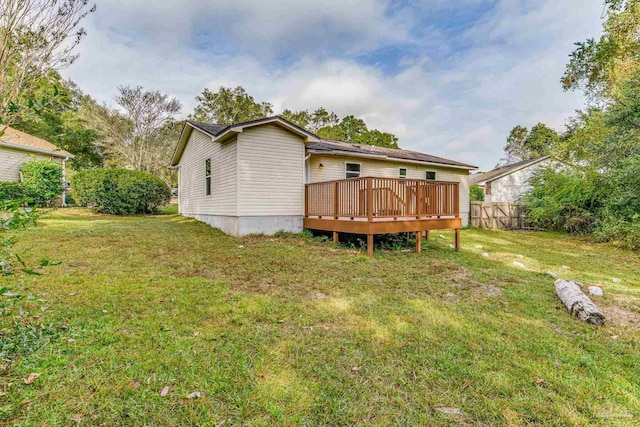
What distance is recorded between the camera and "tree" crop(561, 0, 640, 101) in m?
12.2

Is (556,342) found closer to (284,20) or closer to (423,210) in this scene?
(423,210)

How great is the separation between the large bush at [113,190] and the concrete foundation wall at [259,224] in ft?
22.7

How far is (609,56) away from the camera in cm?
1468

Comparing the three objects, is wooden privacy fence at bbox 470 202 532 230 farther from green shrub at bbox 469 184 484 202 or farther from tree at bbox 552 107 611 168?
green shrub at bbox 469 184 484 202

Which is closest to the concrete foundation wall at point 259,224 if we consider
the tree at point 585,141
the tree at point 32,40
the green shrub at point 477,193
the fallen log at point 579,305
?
the tree at point 32,40

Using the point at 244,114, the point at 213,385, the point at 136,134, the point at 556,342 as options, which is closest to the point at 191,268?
the point at 213,385

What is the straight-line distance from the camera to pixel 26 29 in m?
3.34

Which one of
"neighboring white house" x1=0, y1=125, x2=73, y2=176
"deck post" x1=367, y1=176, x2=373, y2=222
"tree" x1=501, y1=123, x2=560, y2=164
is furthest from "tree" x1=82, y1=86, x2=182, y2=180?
"tree" x1=501, y1=123, x2=560, y2=164

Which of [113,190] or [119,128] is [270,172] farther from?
[119,128]

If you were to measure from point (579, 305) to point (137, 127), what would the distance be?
2805 centimetres

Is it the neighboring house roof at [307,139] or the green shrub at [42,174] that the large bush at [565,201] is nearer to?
the neighboring house roof at [307,139]

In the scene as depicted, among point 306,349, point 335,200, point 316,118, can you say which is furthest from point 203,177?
point 316,118

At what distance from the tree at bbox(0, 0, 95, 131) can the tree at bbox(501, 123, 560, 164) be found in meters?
46.0

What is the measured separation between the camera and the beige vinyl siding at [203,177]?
9211 mm
